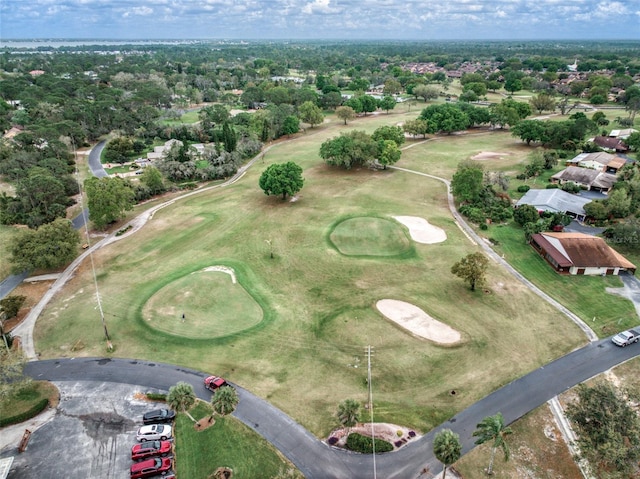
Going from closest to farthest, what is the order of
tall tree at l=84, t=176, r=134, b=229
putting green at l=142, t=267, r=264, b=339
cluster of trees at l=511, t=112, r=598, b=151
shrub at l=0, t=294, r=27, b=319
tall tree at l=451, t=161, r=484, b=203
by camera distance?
1. putting green at l=142, t=267, r=264, b=339
2. shrub at l=0, t=294, r=27, b=319
3. tall tree at l=84, t=176, r=134, b=229
4. tall tree at l=451, t=161, r=484, b=203
5. cluster of trees at l=511, t=112, r=598, b=151

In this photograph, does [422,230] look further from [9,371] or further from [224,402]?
[9,371]

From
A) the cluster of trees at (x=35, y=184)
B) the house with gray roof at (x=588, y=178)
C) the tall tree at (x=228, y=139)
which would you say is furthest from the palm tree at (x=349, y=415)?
the tall tree at (x=228, y=139)

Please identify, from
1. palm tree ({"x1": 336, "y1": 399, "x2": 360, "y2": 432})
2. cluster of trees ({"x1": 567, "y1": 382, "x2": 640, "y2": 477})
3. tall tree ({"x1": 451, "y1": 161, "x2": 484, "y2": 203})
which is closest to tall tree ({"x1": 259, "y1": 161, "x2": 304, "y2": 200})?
tall tree ({"x1": 451, "y1": 161, "x2": 484, "y2": 203})

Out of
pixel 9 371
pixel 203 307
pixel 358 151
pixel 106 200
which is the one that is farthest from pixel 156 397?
pixel 358 151

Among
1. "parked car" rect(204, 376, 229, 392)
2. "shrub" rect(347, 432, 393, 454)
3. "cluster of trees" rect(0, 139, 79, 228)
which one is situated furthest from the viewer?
"cluster of trees" rect(0, 139, 79, 228)

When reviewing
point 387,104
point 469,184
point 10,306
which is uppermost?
point 387,104

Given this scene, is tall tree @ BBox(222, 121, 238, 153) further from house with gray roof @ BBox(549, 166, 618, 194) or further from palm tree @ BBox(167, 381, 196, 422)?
palm tree @ BBox(167, 381, 196, 422)

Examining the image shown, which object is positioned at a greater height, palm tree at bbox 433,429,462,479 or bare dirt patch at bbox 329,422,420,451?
palm tree at bbox 433,429,462,479

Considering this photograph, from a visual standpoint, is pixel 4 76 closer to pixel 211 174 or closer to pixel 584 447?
pixel 211 174
